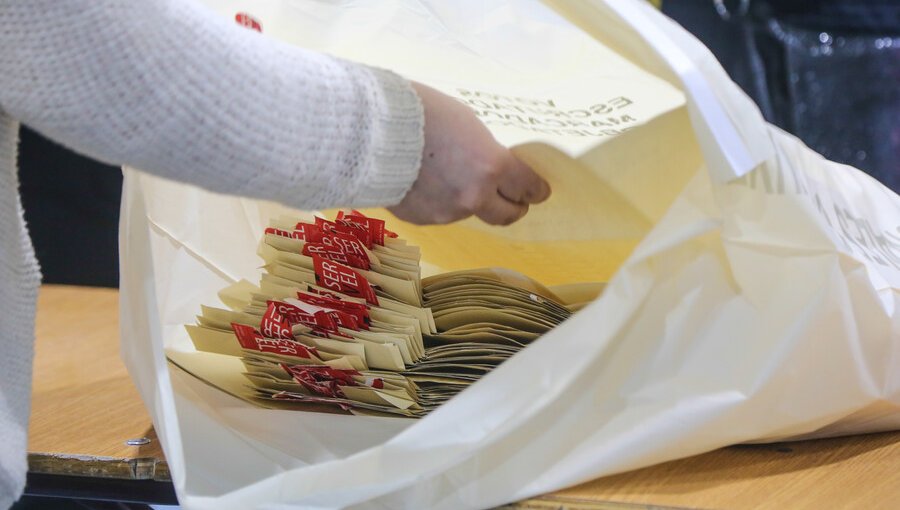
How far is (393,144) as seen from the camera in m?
0.48

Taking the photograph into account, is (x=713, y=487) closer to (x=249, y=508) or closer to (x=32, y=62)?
(x=249, y=508)

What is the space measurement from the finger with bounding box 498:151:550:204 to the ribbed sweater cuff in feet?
0.28

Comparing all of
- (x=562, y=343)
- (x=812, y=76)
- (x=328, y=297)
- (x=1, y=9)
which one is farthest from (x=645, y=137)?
(x=812, y=76)

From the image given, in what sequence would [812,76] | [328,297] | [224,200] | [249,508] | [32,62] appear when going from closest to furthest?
[32,62] < [249,508] < [328,297] < [224,200] < [812,76]

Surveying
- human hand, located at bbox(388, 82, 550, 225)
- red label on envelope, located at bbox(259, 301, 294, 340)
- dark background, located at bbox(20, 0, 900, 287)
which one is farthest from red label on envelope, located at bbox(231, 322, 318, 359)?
dark background, located at bbox(20, 0, 900, 287)

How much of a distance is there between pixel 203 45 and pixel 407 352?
26cm

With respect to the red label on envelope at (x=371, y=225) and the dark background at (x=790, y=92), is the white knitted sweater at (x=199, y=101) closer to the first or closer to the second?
the red label on envelope at (x=371, y=225)

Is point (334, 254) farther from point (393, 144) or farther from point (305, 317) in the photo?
point (393, 144)

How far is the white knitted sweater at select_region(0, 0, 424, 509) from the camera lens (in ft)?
1.33

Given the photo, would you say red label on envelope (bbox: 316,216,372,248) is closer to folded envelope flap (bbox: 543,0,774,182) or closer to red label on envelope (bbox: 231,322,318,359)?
red label on envelope (bbox: 231,322,318,359)

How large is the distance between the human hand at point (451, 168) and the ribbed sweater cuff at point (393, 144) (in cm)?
2

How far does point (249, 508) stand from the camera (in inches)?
20.3

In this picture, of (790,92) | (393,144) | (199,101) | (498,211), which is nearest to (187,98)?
(199,101)

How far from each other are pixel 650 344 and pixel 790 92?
1.32m
